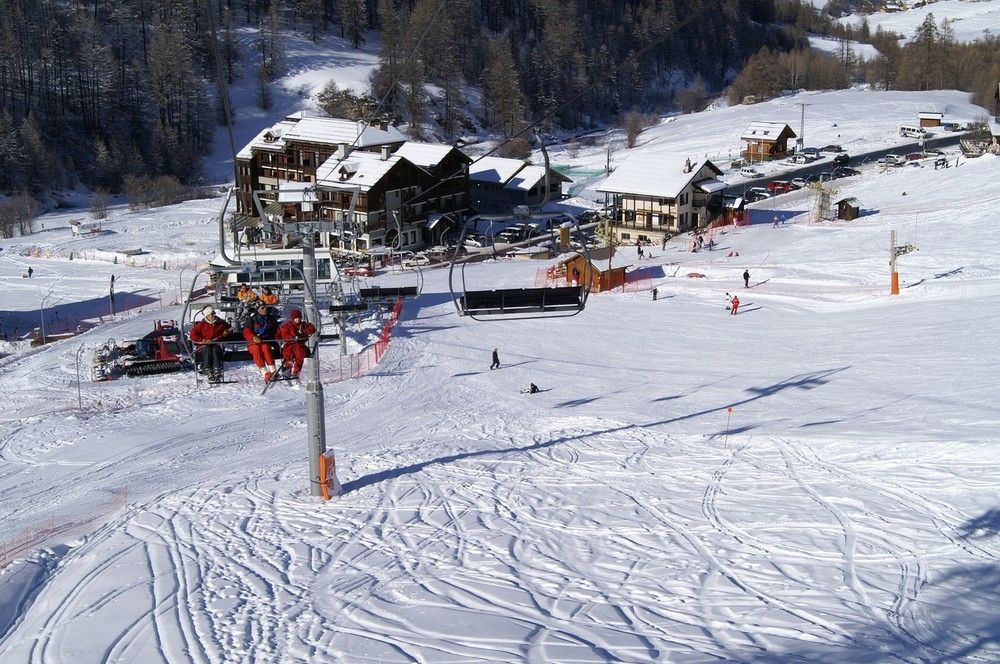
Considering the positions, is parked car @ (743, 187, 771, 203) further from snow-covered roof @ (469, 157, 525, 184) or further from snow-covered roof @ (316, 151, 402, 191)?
snow-covered roof @ (316, 151, 402, 191)

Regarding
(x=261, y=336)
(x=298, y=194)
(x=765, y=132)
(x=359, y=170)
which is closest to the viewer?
Result: (x=298, y=194)

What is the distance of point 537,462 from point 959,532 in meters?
6.04

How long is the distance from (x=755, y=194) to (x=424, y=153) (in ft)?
56.5

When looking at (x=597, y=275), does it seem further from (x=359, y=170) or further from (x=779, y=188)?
(x=779, y=188)

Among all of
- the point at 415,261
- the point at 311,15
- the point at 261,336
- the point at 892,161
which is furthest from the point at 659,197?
the point at 311,15

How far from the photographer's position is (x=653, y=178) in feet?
137

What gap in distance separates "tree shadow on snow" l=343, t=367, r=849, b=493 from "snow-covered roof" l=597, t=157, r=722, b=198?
71.0 feet

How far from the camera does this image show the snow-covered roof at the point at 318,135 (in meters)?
41.3

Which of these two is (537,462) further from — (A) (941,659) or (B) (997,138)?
(B) (997,138)

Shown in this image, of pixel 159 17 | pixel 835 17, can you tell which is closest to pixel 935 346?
pixel 159 17

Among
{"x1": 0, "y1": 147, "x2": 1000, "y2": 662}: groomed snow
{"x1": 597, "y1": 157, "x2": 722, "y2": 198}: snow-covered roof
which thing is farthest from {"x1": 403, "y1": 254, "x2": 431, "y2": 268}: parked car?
{"x1": 0, "y1": 147, "x2": 1000, "y2": 662}: groomed snow

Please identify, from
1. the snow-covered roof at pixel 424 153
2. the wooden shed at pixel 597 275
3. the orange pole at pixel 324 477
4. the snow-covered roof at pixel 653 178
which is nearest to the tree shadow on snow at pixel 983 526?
the orange pole at pixel 324 477

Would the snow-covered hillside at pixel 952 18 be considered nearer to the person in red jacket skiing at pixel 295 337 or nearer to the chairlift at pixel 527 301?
the chairlift at pixel 527 301

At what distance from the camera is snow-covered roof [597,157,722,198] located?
4091 centimetres
